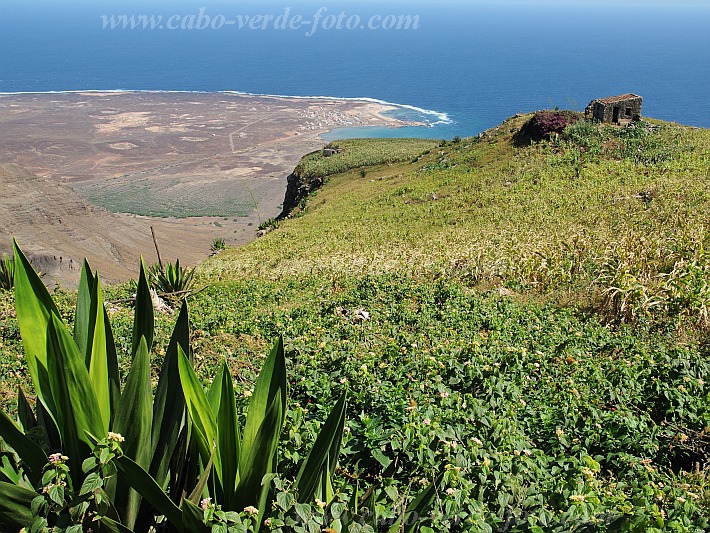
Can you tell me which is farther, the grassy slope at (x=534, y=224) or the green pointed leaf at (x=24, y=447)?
the grassy slope at (x=534, y=224)

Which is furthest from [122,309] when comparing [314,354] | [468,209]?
[468,209]

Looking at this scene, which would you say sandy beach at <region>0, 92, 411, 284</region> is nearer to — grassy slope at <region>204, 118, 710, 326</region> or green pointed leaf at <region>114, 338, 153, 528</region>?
grassy slope at <region>204, 118, 710, 326</region>

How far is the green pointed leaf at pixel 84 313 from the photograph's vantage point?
9.05ft

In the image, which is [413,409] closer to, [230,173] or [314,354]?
[314,354]

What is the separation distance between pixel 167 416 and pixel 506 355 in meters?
3.20

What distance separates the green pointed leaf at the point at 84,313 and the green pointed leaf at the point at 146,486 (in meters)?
0.72

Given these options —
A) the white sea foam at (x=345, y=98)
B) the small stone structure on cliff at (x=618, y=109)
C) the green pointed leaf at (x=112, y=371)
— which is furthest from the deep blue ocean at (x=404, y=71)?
the green pointed leaf at (x=112, y=371)

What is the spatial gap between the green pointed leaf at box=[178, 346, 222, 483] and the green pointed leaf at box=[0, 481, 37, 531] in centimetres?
63

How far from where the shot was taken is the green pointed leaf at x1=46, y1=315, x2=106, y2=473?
A: 7.18 feet

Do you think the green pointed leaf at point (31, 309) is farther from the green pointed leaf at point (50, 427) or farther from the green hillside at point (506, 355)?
the green hillside at point (506, 355)

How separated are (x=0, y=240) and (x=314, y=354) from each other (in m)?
24.0

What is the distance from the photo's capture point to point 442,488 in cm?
282

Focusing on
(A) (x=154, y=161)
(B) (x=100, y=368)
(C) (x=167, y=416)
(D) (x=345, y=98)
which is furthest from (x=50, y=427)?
(D) (x=345, y=98)

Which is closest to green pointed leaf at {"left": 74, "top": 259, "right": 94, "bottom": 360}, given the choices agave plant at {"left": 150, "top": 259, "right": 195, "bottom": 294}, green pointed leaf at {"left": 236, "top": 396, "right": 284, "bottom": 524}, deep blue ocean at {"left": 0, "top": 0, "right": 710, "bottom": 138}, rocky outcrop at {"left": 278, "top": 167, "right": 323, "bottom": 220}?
green pointed leaf at {"left": 236, "top": 396, "right": 284, "bottom": 524}
